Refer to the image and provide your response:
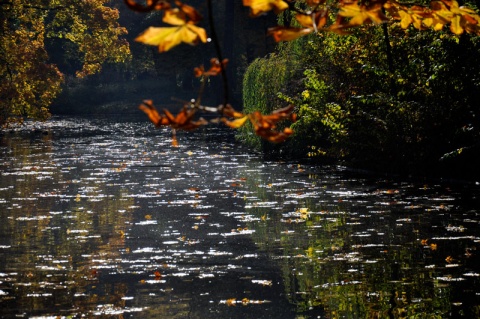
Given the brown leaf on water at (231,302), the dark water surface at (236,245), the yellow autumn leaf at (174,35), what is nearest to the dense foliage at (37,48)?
the dark water surface at (236,245)

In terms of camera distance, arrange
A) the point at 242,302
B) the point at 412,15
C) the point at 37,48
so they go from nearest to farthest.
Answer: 1. the point at 412,15
2. the point at 242,302
3. the point at 37,48

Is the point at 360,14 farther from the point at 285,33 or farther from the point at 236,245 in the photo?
the point at 236,245

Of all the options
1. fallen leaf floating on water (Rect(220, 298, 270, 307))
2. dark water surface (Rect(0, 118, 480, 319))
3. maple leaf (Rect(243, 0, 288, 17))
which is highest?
maple leaf (Rect(243, 0, 288, 17))

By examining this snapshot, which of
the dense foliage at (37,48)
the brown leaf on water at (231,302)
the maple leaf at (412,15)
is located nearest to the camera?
the maple leaf at (412,15)

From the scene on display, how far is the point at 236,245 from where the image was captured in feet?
43.0

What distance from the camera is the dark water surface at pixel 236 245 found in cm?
934

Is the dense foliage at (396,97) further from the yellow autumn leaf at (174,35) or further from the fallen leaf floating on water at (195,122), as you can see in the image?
the yellow autumn leaf at (174,35)

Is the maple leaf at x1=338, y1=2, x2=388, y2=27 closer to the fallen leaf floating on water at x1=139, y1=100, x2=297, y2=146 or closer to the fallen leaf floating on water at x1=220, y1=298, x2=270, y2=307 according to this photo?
the fallen leaf floating on water at x1=139, y1=100, x2=297, y2=146

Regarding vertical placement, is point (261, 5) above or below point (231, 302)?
above

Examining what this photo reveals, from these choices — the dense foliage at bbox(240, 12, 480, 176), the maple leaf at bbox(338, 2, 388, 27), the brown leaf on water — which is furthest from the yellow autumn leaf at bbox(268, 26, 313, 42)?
the dense foliage at bbox(240, 12, 480, 176)

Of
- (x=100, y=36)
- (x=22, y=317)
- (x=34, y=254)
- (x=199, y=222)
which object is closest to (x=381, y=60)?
(x=199, y=222)

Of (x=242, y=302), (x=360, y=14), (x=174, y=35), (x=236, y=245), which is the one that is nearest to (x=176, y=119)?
(x=174, y=35)

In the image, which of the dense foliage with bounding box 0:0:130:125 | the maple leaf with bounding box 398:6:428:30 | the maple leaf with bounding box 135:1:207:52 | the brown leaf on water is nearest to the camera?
the maple leaf with bounding box 135:1:207:52

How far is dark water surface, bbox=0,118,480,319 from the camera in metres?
9.34
